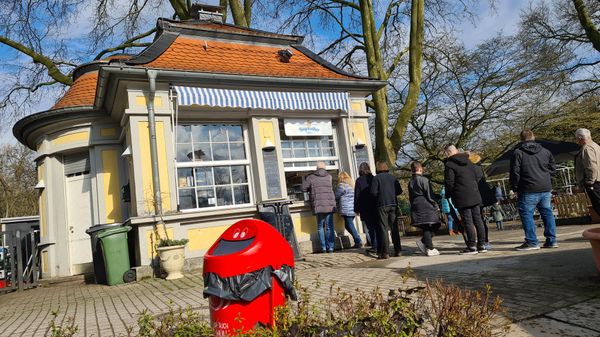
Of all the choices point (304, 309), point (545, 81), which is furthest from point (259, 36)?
point (545, 81)

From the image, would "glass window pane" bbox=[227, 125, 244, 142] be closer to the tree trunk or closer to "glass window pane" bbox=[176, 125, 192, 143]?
"glass window pane" bbox=[176, 125, 192, 143]

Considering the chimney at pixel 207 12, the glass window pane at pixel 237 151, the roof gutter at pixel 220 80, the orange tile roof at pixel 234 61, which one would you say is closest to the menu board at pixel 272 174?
the glass window pane at pixel 237 151

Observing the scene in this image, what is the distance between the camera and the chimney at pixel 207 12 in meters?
13.2

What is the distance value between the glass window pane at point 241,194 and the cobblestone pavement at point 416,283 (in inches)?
82.2

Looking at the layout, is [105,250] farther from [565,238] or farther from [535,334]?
[565,238]

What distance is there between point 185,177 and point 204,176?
1.38 feet

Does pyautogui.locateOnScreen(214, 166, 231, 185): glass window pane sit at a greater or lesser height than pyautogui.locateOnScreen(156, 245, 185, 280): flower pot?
greater

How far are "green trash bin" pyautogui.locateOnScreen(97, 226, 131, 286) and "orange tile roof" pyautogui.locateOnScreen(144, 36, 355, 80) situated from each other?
3477 millimetres

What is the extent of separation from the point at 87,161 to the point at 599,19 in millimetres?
20697

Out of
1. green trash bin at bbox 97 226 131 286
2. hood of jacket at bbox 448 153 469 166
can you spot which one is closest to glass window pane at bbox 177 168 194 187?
green trash bin at bbox 97 226 131 286

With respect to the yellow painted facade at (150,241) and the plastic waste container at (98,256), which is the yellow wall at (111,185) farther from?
the yellow painted facade at (150,241)

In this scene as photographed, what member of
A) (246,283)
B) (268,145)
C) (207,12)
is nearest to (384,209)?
(268,145)

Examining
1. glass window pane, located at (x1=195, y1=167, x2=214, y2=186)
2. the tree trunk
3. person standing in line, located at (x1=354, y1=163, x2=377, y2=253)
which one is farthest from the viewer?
the tree trunk

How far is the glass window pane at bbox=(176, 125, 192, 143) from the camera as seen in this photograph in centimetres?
896
